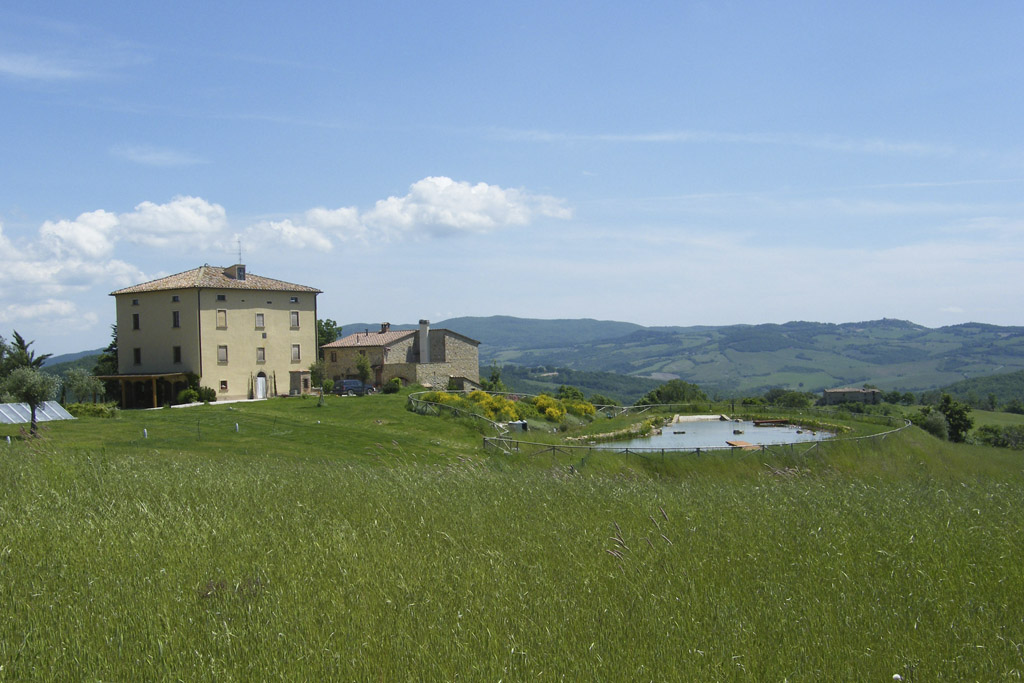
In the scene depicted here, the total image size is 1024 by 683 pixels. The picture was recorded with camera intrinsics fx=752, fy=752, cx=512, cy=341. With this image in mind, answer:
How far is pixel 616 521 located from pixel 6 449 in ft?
34.4

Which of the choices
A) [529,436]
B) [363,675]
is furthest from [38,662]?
[529,436]

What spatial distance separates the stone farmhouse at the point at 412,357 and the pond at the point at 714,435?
75.7ft

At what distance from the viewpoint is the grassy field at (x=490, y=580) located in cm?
518

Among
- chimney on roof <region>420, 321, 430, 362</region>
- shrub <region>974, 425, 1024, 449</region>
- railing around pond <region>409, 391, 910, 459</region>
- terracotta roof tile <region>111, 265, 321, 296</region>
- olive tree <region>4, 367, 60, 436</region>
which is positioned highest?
terracotta roof tile <region>111, 265, 321, 296</region>

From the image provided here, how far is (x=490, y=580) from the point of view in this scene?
6.36 meters

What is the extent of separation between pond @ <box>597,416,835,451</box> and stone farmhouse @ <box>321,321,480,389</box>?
23.1 m

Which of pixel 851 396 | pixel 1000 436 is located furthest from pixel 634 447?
pixel 851 396

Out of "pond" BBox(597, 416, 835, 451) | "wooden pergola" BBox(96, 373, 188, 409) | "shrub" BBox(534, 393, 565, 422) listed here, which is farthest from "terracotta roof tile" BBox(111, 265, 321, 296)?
"pond" BBox(597, 416, 835, 451)

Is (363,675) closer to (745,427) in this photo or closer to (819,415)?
(745,427)

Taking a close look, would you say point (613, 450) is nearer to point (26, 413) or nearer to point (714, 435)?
point (714, 435)

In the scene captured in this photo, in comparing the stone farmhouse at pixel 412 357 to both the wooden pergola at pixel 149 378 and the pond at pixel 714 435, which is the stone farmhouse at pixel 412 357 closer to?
the wooden pergola at pixel 149 378

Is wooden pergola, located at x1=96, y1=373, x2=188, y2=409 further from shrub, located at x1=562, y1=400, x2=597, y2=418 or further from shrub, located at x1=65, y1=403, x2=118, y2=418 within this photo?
shrub, located at x1=562, y1=400, x2=597, y2=418

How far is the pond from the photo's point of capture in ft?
113

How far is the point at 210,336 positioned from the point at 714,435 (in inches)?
1324
